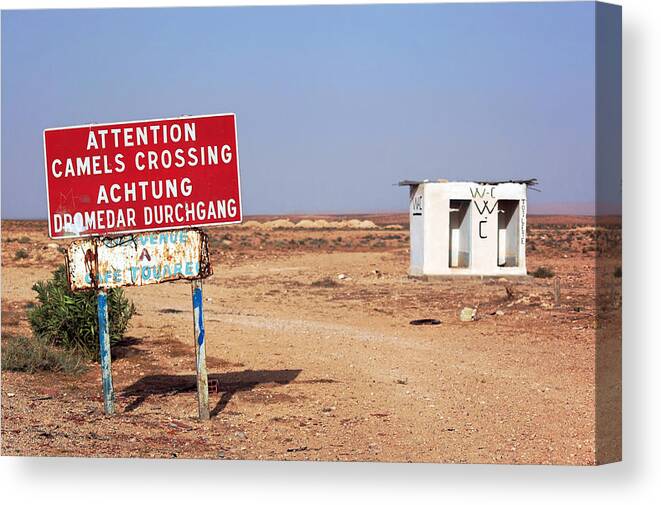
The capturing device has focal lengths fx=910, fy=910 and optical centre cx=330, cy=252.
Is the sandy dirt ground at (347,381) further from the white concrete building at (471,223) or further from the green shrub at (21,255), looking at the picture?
the green shrub at (21,255)

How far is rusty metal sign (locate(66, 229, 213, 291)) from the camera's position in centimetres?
855

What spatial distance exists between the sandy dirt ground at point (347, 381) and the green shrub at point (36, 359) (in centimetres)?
15

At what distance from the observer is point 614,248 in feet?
28.0

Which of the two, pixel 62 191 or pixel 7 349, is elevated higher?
pixel 62 191

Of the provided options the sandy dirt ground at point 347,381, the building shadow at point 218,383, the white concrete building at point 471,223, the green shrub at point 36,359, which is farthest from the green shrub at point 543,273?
the green shrub at point 36,359

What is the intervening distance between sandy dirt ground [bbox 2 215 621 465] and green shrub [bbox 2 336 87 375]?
0.50 feet

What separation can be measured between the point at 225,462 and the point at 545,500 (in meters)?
2.82

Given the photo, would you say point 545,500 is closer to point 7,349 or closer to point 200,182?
point 200,182

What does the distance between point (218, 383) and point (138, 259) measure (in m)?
2.45

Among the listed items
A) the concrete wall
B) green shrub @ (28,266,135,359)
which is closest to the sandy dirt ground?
green shrub @ (28,266,135,359)

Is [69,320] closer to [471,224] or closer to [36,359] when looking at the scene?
[36,359]

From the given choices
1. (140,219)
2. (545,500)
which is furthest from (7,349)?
(545,500)

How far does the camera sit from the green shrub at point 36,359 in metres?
10.5

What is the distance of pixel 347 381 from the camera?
35.1 ft
